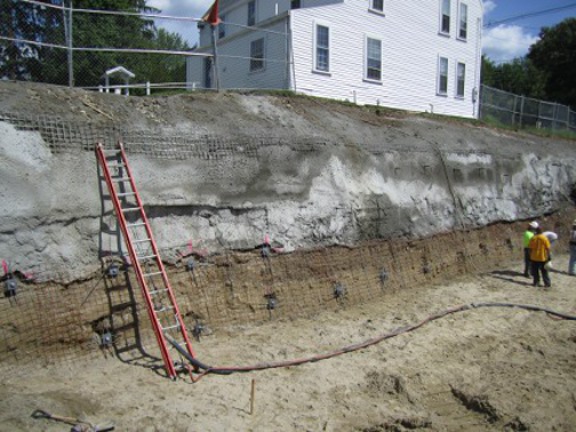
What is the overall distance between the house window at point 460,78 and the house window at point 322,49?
887 centimetres

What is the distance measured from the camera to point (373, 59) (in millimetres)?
18891

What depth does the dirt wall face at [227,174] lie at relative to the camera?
661cm

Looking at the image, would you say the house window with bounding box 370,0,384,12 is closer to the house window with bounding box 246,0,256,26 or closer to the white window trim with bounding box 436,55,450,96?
the white window trim with bounding box 436,55,450,96

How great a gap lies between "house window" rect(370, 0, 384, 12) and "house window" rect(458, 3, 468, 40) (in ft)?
19.2

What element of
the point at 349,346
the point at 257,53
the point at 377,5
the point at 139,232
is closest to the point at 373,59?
the point at 377,5

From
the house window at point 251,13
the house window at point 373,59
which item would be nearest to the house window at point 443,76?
the house window at point 373,59

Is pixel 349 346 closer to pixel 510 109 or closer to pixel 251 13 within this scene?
pixel 251 13

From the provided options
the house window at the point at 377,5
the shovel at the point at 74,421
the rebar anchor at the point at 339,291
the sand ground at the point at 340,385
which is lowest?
the sand ground at the point at 340,385

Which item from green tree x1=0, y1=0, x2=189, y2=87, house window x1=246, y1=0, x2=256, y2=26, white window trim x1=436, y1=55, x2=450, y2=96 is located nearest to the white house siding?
white window trim x1=436, y1=55, x2=450, y2=96

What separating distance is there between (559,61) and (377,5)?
29.6 metres

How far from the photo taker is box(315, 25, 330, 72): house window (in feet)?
55.3

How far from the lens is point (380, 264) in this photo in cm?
1024

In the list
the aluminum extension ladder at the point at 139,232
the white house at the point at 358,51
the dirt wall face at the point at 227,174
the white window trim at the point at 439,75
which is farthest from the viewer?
the white window trim at the point at 439,75

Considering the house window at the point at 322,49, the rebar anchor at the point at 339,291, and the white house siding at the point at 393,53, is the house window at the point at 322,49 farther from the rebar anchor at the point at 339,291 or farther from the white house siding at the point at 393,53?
the rebar anchor at the point at 339,291
